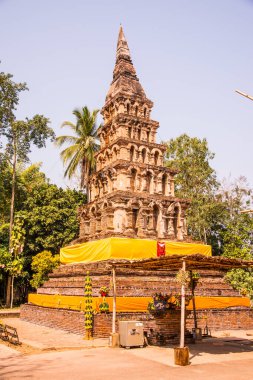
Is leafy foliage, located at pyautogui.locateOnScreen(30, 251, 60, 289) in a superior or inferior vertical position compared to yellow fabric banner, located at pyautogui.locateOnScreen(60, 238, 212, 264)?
inferior

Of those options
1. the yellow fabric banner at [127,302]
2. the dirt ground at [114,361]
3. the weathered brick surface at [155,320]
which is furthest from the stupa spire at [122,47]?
the dirt ground at [114,361]

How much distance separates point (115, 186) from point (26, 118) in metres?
14.9

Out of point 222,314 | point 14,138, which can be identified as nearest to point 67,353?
point 222,314

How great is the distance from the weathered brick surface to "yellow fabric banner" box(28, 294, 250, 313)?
1.75 ft

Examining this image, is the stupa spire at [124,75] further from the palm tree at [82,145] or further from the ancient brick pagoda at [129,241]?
the palm tree at [82,145]

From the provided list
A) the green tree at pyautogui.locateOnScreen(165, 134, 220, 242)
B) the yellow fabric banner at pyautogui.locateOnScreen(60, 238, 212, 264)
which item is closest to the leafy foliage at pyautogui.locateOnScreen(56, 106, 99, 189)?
the green tree at pyautogui.locateOnScreen(165, 134, 220, 242)

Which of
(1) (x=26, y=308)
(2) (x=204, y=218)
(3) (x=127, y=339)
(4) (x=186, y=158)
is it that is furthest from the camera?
(4) (x=186, y=158)

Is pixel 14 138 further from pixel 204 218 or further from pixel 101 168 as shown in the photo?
pixel 204 218

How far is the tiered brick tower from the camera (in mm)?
27500

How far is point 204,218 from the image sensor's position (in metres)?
41.5

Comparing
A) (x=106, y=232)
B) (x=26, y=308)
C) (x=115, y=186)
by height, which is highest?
(x=115, y=186)

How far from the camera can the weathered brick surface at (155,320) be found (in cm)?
1576

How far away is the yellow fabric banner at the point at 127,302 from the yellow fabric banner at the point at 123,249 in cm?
364

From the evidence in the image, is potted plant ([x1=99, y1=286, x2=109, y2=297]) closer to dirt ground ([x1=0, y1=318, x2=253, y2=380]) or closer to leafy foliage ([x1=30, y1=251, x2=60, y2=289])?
dirt ground ([x1=0, y1=318, x2=253, y2=380])
